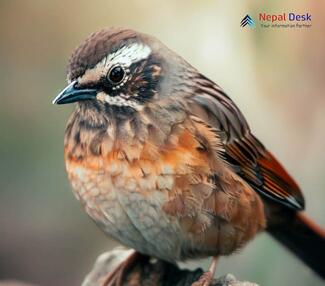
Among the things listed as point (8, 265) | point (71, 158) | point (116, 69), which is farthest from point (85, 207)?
point (8, 265)

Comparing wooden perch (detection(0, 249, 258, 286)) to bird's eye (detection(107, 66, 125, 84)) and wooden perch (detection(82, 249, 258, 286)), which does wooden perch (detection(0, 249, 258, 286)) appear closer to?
wooden perch (detection(82, 249, 258, 286))

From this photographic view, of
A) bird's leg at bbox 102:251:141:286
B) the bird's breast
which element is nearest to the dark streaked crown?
the bird's breast

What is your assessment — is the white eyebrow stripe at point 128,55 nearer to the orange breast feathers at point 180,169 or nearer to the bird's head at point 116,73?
the bird's head at point 116,73

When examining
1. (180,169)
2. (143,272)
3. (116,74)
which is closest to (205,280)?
(143,272)

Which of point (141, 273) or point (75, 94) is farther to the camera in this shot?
point (141, 273)

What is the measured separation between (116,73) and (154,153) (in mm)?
167

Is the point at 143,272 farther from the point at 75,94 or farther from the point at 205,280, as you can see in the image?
the point at 75,94

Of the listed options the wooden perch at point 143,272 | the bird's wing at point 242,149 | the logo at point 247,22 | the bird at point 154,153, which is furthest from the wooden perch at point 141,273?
the logo at point 247,22

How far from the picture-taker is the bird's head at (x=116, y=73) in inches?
46.4

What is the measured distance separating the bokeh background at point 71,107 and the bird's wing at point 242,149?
4 cm

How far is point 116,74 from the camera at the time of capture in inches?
46.8

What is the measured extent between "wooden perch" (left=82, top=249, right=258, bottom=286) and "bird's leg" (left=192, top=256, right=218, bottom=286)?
0.02 metres

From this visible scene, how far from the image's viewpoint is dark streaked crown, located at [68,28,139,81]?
118cm

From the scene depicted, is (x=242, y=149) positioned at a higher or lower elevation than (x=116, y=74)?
lower
